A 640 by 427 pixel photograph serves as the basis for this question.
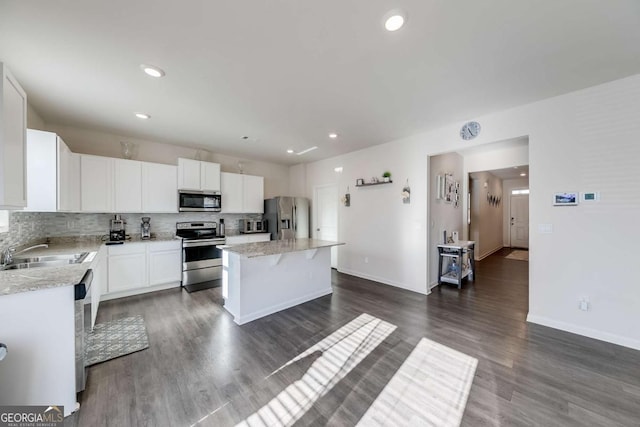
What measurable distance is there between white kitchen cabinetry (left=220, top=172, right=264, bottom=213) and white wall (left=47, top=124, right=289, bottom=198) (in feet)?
1.47

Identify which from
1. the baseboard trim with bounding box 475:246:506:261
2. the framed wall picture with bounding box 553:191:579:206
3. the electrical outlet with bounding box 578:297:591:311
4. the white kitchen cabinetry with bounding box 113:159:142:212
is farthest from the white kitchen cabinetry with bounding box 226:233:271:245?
the baseboard trim with bounding box 475:246:506:261

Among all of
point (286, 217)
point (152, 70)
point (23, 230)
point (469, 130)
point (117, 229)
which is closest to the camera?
point (152, 70)

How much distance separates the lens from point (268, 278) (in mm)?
3240

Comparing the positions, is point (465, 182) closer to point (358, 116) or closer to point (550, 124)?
point (550, 124)

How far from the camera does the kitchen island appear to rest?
2.99 metres

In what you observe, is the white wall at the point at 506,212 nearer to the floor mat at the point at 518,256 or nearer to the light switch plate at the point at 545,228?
the floor mat at the point at 518,256

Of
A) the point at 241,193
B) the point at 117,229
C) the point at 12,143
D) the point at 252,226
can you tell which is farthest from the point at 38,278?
the point at 252,226

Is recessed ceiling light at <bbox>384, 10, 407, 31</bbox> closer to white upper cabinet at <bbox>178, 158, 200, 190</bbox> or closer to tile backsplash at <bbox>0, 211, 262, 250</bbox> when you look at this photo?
tile backsplash at <bbox>0, 211, 262, 250</bbox>

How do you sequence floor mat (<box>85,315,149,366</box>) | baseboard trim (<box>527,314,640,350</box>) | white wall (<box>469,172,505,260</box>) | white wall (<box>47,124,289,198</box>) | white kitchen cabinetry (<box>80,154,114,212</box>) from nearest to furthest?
floor mat (<box>85,315,149,366</box>) → baseboard trim (<box>527,314,640,350</box>) → white kitchen cabinetry (<box>80,154,114,212</box>) → white wall (<box>47,124,289,198</box>) → white wall (<box>469,172,505,260</box>)

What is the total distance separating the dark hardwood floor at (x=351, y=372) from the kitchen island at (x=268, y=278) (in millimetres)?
163

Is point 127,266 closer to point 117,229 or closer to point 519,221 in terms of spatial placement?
point 117,229

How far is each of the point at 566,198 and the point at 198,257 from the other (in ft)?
17.7

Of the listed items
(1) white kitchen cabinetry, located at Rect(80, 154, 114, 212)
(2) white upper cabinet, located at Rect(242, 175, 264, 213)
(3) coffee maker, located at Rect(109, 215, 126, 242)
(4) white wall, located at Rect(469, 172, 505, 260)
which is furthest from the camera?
(4) white wall, located at Rect(469, 172, 505, 260)

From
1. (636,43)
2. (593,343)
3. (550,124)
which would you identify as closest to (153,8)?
(636,43)
